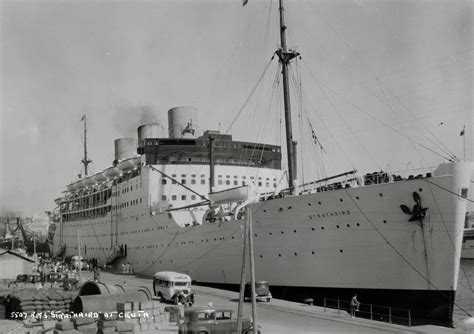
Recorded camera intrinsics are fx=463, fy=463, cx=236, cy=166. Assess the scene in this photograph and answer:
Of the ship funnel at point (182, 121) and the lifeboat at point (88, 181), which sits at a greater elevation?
the ship funnel at point (182, 121)

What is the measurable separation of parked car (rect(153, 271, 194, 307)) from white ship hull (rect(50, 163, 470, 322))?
11.0 feet

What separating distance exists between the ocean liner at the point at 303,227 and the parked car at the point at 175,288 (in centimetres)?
335

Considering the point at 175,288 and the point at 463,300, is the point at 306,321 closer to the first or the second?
the point at 175,288

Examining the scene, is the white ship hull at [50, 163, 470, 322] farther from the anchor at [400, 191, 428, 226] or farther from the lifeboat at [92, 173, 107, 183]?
the lifeboat at [92, 173, 107, 183]

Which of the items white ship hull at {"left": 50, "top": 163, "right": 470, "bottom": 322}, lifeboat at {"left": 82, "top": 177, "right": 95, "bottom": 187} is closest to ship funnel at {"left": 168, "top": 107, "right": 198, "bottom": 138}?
white ship hull at {"left": 50, "top": 163, "right": 470, "bottom": 322}

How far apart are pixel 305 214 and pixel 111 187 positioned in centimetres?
2020

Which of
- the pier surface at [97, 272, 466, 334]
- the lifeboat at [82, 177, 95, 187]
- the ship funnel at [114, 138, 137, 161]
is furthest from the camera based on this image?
the lifeboat at [82, 177, 95, 187]

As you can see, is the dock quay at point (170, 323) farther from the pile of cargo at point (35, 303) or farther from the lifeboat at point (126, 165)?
the lifeboat at point (126, 165)

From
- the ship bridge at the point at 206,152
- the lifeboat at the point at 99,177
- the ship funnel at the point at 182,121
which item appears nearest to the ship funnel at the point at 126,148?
the lifeboat at the point at 99,177

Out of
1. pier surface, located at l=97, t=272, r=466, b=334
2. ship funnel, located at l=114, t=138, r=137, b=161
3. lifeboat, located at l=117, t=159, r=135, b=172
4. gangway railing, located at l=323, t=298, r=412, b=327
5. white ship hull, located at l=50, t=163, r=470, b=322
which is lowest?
gangway railing, located at l=323, t=298, r=412, b=327

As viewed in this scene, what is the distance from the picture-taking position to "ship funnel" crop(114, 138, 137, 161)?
37.5 metres

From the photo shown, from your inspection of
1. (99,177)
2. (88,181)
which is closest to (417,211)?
(99,177)

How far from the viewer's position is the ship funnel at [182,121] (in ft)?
99.1

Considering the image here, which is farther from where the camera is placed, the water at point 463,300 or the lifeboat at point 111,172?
the lifeboat at point 111,172
